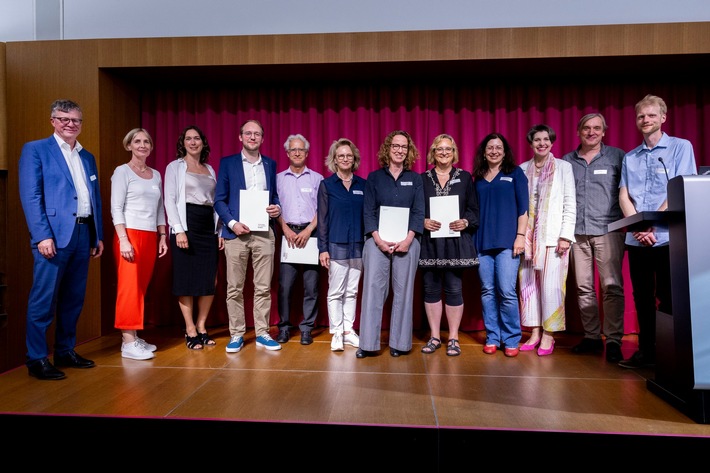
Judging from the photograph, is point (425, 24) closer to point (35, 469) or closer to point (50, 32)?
point (50, 32)

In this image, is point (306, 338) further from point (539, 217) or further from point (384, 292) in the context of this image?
point (539, 217)

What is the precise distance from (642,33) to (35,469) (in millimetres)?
4769

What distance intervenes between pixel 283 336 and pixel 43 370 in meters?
1.57

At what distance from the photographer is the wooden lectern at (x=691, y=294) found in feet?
6.45

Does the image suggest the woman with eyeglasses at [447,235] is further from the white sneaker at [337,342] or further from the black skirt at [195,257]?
the black skirt at [195,257]

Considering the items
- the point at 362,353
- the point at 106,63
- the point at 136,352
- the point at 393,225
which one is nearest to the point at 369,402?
the point at 362,353

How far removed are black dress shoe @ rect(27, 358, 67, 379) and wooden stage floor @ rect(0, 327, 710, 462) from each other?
0.05m

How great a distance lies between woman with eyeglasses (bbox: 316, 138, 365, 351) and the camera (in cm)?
335

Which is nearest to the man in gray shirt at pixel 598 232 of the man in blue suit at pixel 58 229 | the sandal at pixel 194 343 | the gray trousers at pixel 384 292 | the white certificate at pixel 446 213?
the white certificate at pixel 446 213

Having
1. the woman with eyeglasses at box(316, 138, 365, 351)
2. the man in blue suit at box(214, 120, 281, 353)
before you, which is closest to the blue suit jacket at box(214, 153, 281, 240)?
the man in blue suit at box(214, 120, 281, 353)

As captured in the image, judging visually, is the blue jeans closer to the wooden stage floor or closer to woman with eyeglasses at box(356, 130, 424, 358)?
the wooden stage floor

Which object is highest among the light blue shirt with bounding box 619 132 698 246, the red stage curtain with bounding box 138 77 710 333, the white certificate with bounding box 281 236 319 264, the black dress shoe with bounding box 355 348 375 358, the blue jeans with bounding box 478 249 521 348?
the red stage curtain with bounding box 138 77 710 333

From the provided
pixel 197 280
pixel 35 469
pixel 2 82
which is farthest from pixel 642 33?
pixel 2 82

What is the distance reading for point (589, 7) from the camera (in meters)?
3.86
